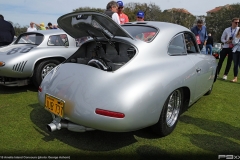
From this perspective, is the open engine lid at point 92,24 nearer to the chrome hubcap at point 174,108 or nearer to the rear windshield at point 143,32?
the rear windshield at point 143,32

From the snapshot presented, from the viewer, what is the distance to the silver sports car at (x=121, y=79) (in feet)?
7.17

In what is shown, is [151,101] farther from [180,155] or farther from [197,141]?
[197,141]

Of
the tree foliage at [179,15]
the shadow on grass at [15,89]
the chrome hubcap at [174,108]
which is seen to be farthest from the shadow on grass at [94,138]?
the tree foliage at [179,15]

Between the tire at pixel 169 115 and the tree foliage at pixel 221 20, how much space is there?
211 feet

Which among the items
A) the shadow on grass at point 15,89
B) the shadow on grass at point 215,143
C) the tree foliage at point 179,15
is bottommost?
the shadow on grass at point 215,143

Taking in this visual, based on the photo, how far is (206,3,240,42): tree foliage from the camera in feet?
199

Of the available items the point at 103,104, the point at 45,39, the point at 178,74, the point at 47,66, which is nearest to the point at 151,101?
the point at 103,104

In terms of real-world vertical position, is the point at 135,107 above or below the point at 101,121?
above

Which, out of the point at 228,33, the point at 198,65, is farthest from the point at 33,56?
the point at 228,33

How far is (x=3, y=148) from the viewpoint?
2414 mm

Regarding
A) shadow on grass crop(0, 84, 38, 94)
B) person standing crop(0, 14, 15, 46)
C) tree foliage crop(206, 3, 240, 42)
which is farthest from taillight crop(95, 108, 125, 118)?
tree foliage crop(206, 3, 240, 42)

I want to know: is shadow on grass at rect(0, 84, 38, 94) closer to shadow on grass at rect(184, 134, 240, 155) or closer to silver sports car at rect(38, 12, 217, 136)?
silver sports car at rect(38, 12, 217, 136)

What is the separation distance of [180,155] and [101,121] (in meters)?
1.00

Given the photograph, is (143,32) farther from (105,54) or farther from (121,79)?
(121,79)
